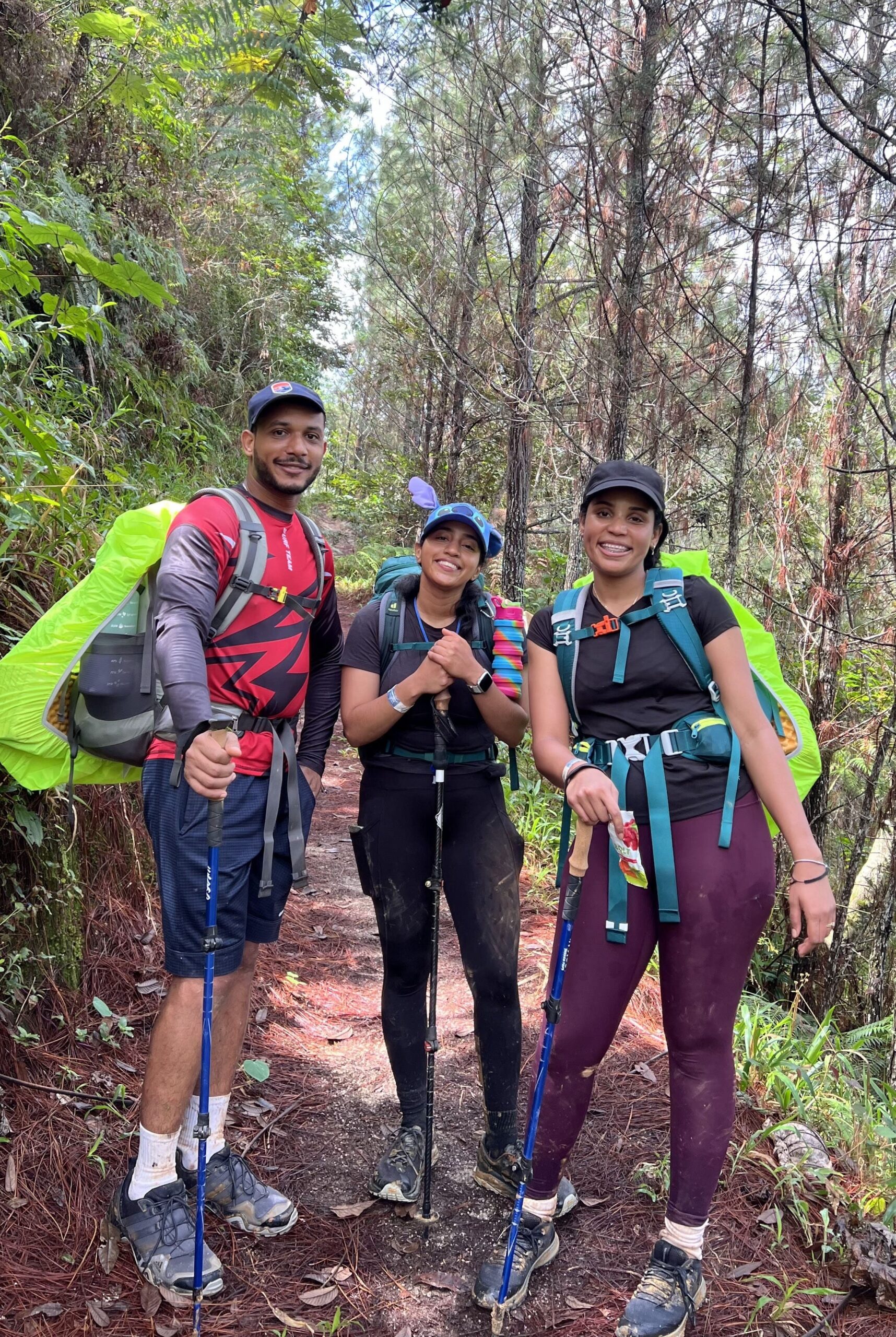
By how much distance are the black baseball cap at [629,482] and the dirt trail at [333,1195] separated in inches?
95.2

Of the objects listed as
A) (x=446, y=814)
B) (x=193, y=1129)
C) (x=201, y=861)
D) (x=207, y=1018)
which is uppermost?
(x=446, y=814)

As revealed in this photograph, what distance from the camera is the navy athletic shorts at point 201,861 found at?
8.48 feet

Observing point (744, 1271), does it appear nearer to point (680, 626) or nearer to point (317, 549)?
point (680, 626)

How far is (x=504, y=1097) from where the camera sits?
3.06 m

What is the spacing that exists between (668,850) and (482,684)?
2.64 ft

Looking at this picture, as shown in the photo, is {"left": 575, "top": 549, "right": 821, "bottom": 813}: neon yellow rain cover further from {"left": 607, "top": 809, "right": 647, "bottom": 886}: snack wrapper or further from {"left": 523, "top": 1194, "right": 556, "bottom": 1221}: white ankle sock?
{"left": 523, "top": 1194, "right": 556, "bottom": 1221}: white ankle sock

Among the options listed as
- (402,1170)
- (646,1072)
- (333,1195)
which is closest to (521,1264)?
(402,1170)

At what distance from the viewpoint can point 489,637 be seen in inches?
120

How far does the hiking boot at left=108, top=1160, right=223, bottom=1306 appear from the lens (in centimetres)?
248

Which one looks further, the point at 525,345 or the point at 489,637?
the point at 525,345

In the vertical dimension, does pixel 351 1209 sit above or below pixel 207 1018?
below

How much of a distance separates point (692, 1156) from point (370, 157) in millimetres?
10332

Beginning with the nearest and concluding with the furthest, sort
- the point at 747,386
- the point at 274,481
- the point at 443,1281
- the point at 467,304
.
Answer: the point at 443,1281 → the point at 274,481 → the point at 747,386 → the point at 467,304

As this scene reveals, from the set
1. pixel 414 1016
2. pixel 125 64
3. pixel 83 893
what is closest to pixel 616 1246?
pixel 414 1016
